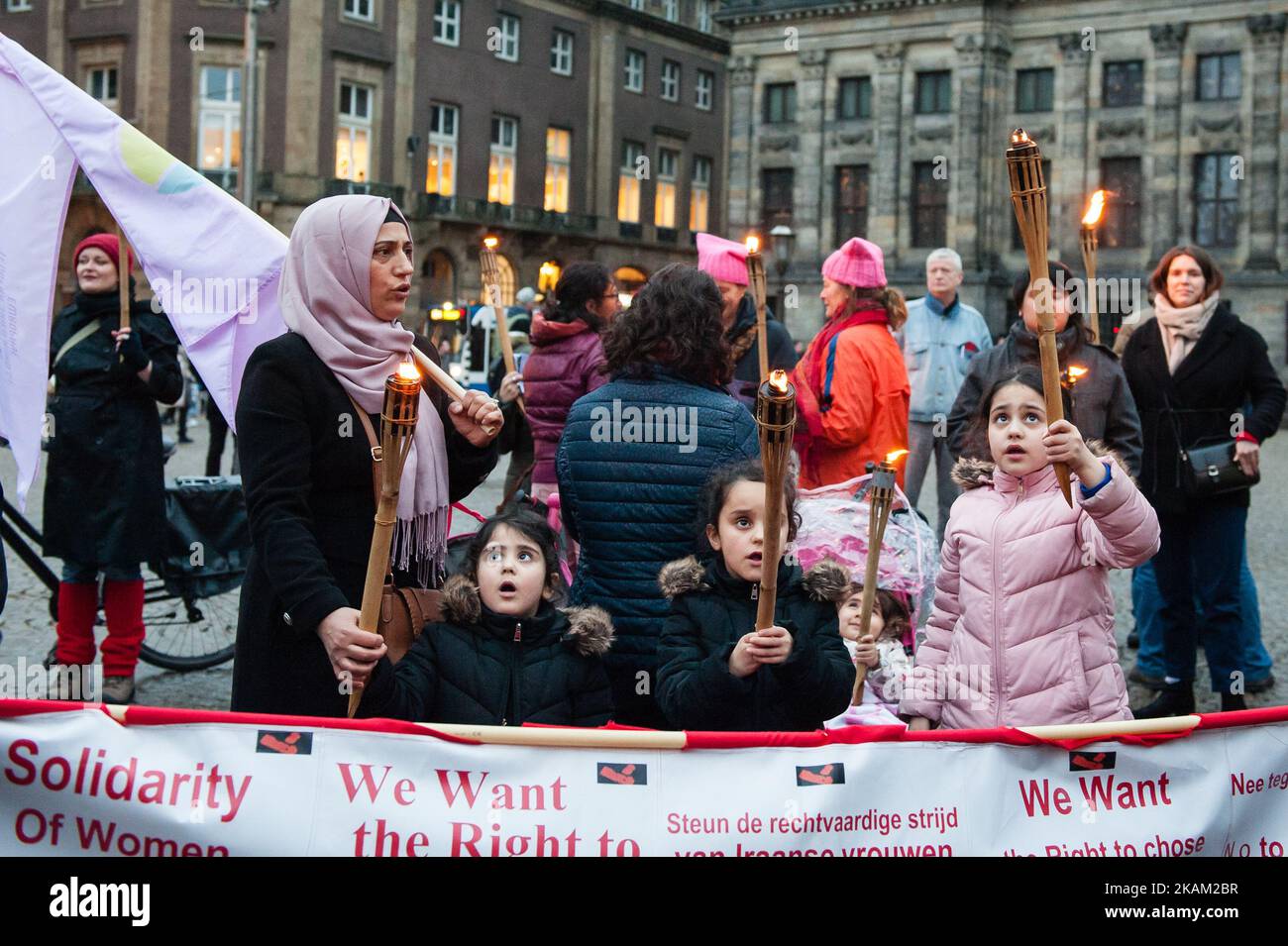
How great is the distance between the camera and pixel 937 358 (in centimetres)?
917

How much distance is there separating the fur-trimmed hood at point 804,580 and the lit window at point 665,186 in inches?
2055

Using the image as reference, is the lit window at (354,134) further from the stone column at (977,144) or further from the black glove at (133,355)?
the black glove at (133,355)

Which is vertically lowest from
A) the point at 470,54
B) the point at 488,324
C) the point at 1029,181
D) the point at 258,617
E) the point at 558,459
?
the point at 258,617

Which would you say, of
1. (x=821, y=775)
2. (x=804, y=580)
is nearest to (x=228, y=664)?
(x=804, y=580)

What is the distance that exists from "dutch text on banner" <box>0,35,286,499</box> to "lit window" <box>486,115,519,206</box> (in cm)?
4382

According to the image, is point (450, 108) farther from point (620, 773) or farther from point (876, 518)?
point (620, 773)

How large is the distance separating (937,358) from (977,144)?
36.8 meters

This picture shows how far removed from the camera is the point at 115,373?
6.53 meters

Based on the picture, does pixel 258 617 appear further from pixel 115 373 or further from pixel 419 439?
pixel 115 373

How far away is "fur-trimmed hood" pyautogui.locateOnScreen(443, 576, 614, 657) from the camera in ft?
12.1

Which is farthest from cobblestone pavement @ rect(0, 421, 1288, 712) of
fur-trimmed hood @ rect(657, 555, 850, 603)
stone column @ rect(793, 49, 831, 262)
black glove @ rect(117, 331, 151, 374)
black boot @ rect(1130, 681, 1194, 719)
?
stone column @ rect(793, 49, 831, 262)
